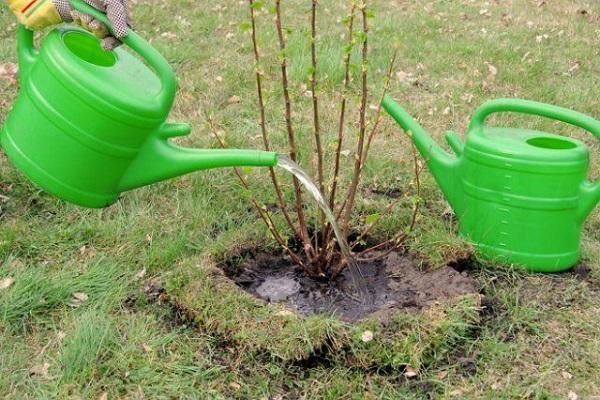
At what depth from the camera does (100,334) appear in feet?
7.50

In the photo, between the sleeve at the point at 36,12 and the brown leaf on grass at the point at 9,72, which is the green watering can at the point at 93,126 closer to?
the sleeve at the point at 36,12

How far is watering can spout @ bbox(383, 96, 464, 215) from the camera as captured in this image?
2668mm

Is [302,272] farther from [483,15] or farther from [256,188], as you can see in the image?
[483,15]

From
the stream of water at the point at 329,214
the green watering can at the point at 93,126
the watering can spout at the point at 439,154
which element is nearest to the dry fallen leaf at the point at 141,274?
the green watering can at the point at 93,126

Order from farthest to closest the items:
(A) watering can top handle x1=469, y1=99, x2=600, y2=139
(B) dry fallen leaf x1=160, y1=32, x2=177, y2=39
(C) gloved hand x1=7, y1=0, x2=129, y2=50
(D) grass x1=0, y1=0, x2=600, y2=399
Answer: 1. (B) dry fallen leaf x1=160, y1=32, x2=177, y2=39
2. (A) watering can top handle x1=469, y1=99, x2=600, y2=139
3. (D) grass x1=0, y1=0, x2=600, y2=399
4. (C) gloved hand x1=7, y1=0, x2=129, y2=50

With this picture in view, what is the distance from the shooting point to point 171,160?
2.12 m

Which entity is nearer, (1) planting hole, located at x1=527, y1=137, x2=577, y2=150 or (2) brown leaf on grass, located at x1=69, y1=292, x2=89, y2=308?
(2) brown leaf on grass, located at x1=69, y1=292, x2=89, y2=308

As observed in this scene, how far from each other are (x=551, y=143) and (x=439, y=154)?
1.29ft

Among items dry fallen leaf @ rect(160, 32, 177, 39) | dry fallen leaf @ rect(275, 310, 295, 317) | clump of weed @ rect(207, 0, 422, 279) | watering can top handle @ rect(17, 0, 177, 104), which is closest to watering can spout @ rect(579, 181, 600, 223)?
clump of weed @ rect(207, 0, 422, 279)

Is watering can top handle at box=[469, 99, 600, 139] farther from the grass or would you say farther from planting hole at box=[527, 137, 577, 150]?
the grass

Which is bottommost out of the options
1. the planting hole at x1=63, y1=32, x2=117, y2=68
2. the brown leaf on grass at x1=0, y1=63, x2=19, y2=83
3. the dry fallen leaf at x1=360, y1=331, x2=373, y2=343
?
the brown leaf on grass at x1=0, y1=63, x2=19, y2=83

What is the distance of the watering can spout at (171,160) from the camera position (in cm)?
208

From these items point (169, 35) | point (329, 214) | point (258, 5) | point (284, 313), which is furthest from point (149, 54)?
point (169, 35)

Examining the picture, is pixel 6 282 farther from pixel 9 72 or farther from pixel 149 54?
pixel 9 72
